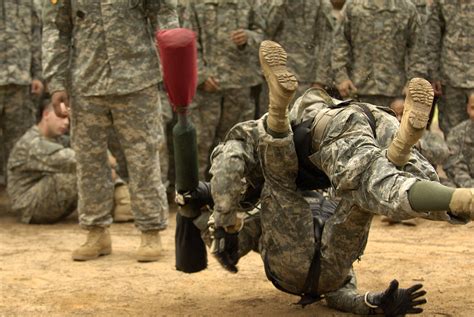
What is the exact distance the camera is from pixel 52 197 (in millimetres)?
8133

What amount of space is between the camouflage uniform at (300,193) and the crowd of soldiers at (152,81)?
1583mm

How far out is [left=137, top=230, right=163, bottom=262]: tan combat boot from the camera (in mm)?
6637

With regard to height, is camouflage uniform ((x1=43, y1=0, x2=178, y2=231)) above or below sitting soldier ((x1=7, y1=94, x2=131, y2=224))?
above

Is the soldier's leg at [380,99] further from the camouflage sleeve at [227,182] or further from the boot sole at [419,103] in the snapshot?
the boot sole at [419,103]

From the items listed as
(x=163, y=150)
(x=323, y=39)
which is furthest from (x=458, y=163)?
(x=163, y=150)

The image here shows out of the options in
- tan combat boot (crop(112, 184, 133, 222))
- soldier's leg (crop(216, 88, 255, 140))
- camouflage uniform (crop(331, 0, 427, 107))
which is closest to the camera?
tan combat boot (crop(112, 184, 133, 222))

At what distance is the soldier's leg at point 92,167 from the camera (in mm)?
6508

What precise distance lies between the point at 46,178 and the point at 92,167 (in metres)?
1.74

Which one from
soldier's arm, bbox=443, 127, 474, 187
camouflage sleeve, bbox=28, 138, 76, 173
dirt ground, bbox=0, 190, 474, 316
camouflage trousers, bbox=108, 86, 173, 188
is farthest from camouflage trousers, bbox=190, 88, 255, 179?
soldier's arm, bbox=443, 127, 474, 187

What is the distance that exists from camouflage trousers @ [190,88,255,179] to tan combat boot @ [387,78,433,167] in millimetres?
4865

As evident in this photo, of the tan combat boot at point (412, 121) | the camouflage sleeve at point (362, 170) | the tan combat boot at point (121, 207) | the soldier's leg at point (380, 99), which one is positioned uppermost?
the tan combat boot at point (412, 121)

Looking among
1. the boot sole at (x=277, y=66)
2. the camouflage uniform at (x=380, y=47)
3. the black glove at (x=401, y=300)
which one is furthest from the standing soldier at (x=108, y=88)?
the camouflage uniform at (x=380, y=47)

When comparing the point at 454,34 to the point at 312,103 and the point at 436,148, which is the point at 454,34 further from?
the point at 312,103

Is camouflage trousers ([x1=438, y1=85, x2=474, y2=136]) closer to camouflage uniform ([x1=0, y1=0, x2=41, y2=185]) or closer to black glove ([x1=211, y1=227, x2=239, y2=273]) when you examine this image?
camouflage uniform ([x1=0, y1=0, x2=41, y2=185])
